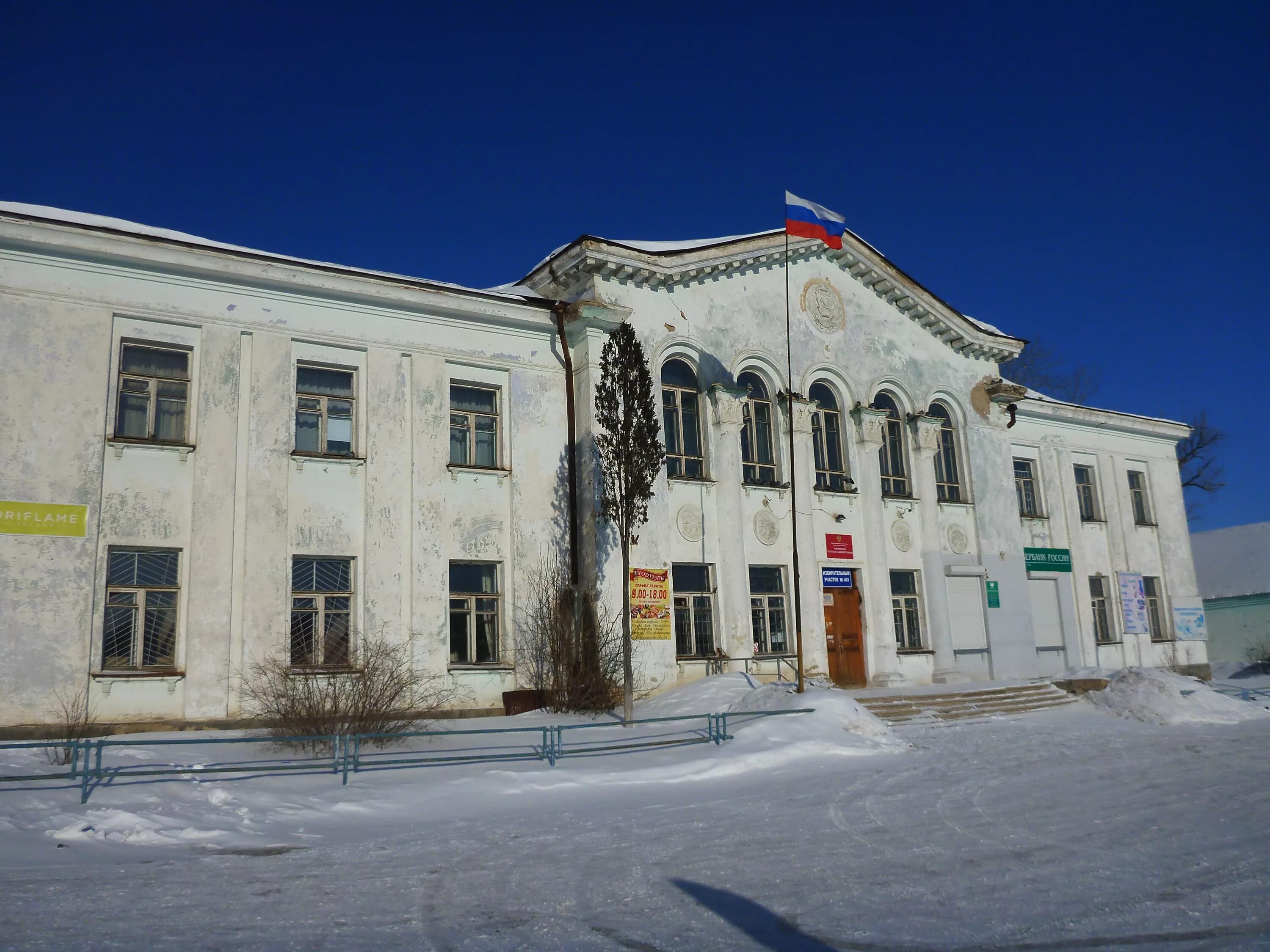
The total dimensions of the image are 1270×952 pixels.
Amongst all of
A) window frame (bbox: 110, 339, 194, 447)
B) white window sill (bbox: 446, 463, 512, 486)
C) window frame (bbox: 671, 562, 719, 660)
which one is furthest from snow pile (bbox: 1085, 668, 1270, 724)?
window frame (bbox: 110, 339, 194, 447)

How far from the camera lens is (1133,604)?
1135 inches

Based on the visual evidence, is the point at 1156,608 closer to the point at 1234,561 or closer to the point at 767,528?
the point at 767,528

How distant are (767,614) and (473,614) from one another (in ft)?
19.8

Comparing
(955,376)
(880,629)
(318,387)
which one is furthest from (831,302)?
(318,387)

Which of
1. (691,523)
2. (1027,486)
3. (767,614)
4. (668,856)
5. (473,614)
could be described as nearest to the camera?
(668,856)

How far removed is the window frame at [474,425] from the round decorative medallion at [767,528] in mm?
5366

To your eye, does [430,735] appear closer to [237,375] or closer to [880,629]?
[237,375]

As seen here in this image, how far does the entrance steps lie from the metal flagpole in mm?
1577

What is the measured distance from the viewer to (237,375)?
1653cm

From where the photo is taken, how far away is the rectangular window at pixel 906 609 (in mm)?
23047

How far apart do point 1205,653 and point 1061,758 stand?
18612 mm

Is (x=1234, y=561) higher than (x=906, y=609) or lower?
higher

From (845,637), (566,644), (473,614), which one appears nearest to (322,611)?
(473,614)

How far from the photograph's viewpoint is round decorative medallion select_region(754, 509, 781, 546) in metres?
20.8
